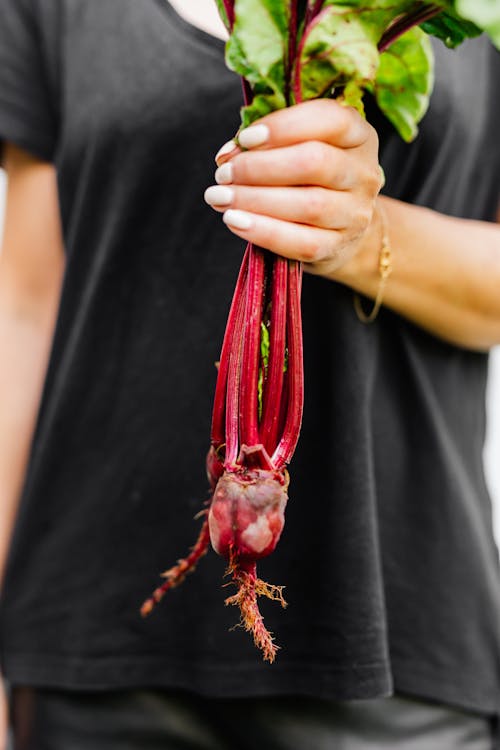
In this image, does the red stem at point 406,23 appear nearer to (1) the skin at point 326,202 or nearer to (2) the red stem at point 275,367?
(1) the skin at point 326,202

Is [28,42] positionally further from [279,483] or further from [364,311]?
[279,483]

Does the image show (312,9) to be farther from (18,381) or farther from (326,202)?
(18,381)

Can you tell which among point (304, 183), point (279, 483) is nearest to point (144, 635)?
point (279, 483)

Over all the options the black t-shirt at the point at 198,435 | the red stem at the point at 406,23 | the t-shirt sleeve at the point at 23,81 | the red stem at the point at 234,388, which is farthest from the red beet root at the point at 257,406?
the t-shirt sleeve at the point at 23,81

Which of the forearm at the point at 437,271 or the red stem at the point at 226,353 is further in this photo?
the forearm at the point at 437,271

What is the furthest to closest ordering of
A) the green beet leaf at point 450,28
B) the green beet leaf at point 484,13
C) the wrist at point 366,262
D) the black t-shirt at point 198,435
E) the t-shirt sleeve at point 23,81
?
the t-shirt sleeve at point 23,81 → the black t-shirt at point 198,435 → the wrist at point 366,262 → the green beet leaf at point 450,28 → the green beet leaf at point 484,13

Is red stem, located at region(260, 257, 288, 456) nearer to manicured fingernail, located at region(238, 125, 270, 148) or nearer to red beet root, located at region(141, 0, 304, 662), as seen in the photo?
red beet root, located at region(141, 0, 304, 662)

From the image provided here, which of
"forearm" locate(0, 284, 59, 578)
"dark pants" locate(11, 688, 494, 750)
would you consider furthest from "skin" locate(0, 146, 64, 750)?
"dark pants" locate(11, 688, 494, 750)

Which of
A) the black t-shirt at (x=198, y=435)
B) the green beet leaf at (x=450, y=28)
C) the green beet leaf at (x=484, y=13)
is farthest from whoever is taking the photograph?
the black t-shirt at (x=198, y=435)
